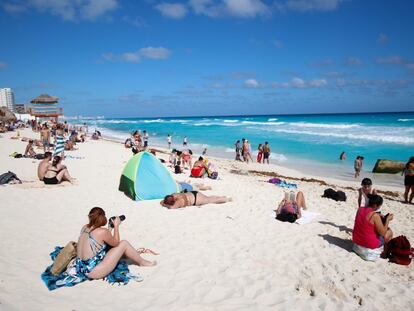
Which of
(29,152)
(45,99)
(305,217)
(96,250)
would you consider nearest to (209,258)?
(96,250)

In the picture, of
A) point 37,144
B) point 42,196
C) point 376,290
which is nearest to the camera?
point 376,290

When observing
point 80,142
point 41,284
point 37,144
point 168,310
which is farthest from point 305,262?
point 80,142

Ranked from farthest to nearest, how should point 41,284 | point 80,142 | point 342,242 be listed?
point 80,142, point 342,242, point 41,284

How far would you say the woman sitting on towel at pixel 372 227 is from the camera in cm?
507

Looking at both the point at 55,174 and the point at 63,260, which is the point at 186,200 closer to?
the point at 63,260

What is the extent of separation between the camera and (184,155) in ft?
46.4

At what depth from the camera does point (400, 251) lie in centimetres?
496

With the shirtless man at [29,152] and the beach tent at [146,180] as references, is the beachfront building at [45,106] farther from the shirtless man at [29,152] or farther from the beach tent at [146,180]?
the beach tent at [146,180]

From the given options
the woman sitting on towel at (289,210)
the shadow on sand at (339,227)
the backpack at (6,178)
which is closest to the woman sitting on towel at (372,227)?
the shadow on sand at (339,227)

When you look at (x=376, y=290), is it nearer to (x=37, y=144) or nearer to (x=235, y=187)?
(x=235, y=187)

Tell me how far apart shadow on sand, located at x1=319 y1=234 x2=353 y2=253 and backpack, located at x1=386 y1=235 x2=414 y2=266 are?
2.04 feet

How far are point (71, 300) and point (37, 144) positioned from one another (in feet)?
56.7

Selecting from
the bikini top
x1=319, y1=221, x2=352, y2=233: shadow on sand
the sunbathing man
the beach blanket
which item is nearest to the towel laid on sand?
x1=319, y1=221, x2=352, y2=233: shadow on sand

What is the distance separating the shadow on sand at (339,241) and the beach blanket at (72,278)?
360 cm
